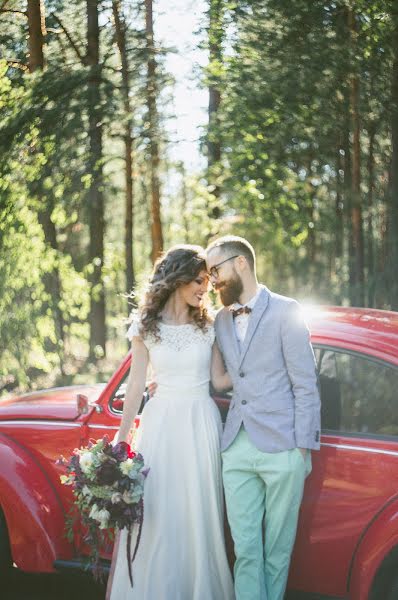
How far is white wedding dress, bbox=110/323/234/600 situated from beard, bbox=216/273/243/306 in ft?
0.85

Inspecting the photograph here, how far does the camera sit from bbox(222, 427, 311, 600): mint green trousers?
3959 millimetres

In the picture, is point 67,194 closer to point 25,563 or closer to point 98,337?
point 98,337

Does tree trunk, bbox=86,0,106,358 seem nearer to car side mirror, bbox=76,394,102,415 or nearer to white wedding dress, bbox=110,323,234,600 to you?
car side mirror, bbox=76,394,102,415

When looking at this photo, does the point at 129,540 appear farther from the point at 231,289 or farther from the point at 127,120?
the point at 127,120

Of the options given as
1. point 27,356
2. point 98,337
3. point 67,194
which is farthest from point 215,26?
point 98,337

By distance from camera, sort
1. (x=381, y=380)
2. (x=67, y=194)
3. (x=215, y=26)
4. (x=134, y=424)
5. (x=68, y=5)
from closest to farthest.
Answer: (x=381, y=380) → (x=134, y=424) → (x=215, y=26) → (x=67, y=194) → (x=68, y=5)

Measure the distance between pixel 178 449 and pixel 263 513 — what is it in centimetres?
55

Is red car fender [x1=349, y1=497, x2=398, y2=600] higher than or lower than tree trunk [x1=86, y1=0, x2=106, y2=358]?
lower

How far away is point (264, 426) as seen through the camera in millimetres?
4008

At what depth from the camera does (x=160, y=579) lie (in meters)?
4.27

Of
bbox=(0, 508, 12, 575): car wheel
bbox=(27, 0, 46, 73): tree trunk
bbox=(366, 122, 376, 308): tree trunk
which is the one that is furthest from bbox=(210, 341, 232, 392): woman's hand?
bbox=(27, 0, 46, 73): tree trunk

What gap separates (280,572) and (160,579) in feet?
2.14

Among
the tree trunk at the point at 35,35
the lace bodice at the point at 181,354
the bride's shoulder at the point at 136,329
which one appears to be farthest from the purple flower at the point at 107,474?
the tree trunk at the point at 35,35

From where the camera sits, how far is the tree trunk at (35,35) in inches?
421
